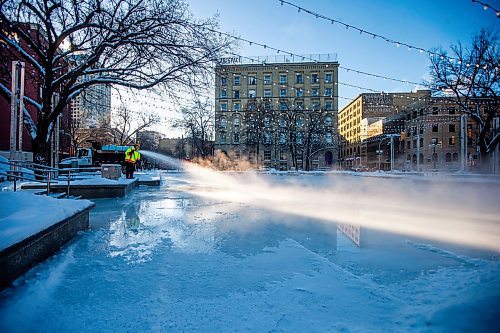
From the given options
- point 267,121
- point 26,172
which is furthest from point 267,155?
point 26,172

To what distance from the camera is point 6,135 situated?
85.8 feet

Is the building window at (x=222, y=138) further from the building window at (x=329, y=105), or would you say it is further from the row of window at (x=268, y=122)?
the building window at (x=329, y=105)

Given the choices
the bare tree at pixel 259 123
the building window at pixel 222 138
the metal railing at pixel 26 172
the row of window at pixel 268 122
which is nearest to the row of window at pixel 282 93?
the row of window at pixel 268 122

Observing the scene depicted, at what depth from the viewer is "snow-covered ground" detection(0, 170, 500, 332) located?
→ 7.75ft

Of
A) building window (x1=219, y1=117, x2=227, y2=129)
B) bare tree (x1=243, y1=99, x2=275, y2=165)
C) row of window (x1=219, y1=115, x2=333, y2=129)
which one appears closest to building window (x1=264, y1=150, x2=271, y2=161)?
row of window (x1=219, y1=115, x2=333, y2=129)

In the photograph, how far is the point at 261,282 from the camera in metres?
3.18

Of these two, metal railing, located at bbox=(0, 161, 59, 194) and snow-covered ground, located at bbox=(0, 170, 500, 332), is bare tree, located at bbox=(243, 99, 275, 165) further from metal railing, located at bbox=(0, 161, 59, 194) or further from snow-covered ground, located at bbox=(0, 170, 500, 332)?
snow-covered ground, located at bbox=(0, 170, 500, 332)

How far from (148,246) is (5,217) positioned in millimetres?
A: 1822

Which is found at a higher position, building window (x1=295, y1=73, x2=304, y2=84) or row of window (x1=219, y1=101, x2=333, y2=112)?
building window (x1=295, y1=73, x2=304, y2=84)

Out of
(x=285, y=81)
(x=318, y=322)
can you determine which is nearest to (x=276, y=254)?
(x=318, y=322)

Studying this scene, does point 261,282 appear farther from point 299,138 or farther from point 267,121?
point 299,138

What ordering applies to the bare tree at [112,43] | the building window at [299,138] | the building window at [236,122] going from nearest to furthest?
the bare tree at [112,43] < the building window at [299,138] < the building window at [236,122]

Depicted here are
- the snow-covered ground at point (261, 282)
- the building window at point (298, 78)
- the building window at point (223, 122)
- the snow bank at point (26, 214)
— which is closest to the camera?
the snow-covered ground at point (261, 282)

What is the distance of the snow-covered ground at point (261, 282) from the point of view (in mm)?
2363
